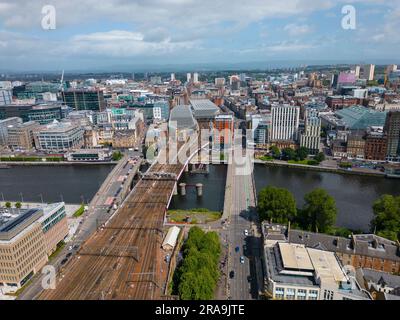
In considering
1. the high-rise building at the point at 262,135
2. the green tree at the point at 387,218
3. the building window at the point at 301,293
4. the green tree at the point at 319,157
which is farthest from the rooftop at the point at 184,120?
the building window at the point at 301,293

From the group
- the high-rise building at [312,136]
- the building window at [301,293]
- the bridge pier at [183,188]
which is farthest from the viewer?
the high-rise building at [312,136]

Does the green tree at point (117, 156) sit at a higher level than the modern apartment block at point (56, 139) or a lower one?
lower

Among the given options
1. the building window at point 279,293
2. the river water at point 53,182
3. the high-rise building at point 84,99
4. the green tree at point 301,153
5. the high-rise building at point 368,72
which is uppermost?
the high-rise building at point 368,72

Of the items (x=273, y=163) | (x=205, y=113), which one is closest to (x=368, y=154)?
(x=273, y=163)

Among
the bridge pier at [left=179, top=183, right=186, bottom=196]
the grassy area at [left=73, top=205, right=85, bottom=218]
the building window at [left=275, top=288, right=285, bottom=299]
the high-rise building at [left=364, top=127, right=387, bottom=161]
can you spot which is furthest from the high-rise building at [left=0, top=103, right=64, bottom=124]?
the building window at [left=275, top=288, right=285, bottom=299]

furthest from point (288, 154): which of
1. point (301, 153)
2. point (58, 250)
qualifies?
point (58, 250)

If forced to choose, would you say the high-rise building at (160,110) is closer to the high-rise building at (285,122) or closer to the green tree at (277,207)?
the high-rise building at (285,122)
